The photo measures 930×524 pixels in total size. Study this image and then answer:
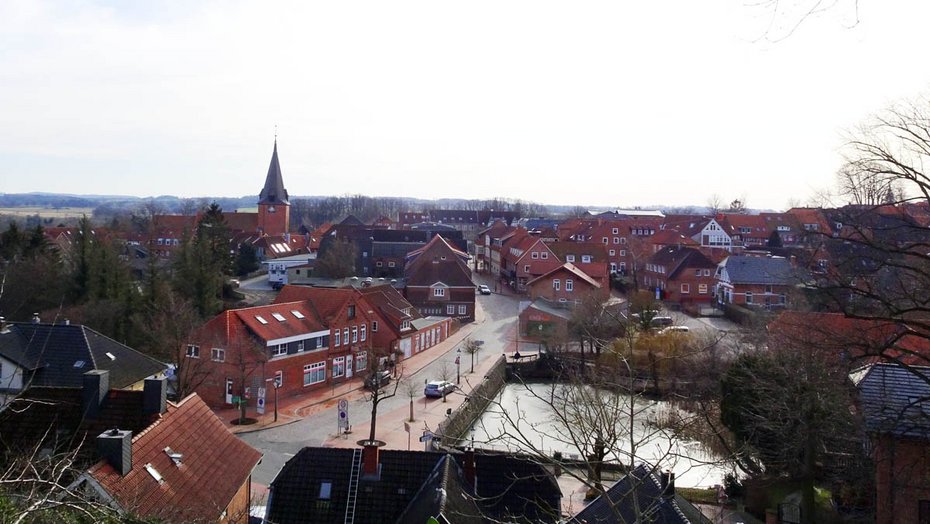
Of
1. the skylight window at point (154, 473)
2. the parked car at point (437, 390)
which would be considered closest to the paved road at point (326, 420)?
the parked car at point (437, 390)

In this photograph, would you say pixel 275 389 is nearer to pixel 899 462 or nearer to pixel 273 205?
pixel 899 462

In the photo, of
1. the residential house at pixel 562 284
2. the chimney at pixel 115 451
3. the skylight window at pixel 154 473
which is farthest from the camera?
the residential house at pixel 562 284

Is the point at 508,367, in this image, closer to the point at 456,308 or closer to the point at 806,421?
Result: the point at 456,308

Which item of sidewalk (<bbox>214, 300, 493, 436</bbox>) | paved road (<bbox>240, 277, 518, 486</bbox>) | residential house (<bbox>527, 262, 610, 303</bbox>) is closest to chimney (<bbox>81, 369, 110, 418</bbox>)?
paved road (<bbox>240, 277, 518, 486</bbox>)

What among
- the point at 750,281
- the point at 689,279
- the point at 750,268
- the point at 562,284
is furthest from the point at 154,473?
the point at 689,279

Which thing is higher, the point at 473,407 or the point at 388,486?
the point at 388,486

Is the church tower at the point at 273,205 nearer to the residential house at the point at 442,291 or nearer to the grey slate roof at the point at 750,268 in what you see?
the residential house at the point at 442,291
